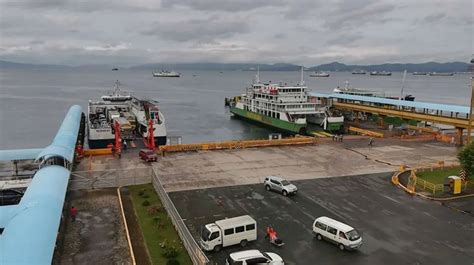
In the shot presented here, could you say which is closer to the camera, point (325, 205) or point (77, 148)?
point (325, 205)

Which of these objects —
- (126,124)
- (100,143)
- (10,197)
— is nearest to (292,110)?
(126,124)

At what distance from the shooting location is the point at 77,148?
3803 centimetres

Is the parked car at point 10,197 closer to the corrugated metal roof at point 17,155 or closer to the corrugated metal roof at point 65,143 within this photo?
the corrugated metal roof at point 65,143

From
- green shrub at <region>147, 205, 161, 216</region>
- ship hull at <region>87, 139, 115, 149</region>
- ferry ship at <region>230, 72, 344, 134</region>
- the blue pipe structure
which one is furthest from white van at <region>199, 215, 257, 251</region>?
ferry ship at <region>230, 72, 344, 134</region>

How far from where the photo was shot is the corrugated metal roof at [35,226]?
15148 mm

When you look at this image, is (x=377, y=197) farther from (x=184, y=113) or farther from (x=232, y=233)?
(x=184, y=113)

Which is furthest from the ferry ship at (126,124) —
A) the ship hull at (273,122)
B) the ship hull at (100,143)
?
the ship hull at (273,122)

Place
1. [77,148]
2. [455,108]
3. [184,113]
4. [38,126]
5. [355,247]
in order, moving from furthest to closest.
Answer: [184,113] → [38,126] → [455,108] → [77,148] → [355,247]

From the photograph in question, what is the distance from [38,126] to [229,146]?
49.8 m

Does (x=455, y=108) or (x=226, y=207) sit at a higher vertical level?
(x=455, y=108)

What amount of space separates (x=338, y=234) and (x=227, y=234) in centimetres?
551

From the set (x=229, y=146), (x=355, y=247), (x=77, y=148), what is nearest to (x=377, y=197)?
(x=355, y=247)

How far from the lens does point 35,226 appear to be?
1744cm

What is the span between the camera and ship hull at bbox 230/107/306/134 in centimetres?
6212
